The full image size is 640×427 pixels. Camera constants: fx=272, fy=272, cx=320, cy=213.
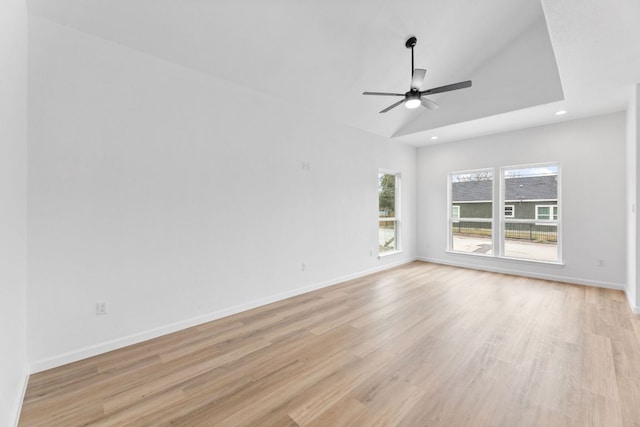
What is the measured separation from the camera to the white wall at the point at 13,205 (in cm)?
155

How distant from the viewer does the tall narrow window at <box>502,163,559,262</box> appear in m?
5.14

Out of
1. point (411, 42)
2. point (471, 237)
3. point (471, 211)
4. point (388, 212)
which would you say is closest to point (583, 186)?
point (471, 211)

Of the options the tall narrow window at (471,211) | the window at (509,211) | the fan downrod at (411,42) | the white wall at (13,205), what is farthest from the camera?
the tall narrow window at (471,211)

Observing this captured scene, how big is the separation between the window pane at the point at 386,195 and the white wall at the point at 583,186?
1879 millimetres

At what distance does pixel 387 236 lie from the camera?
6273 millimetres

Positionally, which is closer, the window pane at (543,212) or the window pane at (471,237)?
the window pane at (543,212)

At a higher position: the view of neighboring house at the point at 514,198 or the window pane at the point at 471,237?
the view of neighboring house at the point at 514,198

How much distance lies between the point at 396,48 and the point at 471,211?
404 cm

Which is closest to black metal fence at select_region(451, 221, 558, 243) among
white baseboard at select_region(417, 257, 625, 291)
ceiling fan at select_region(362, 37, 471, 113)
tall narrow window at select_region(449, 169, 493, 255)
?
tall narrow window at select_region(449, 169, 493, 255)

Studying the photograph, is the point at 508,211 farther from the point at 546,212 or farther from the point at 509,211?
the point at 546,212

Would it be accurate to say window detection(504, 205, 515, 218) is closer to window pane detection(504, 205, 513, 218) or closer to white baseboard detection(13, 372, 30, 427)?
window pane detection(504, 205, 513, 218)

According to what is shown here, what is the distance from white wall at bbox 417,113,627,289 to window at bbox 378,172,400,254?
5.98 ft

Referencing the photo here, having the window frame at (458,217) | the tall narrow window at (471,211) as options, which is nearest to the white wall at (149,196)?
the window frame at (458,217)

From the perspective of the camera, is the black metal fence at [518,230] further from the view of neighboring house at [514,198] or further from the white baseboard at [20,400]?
the white baseboard at [20,400]
